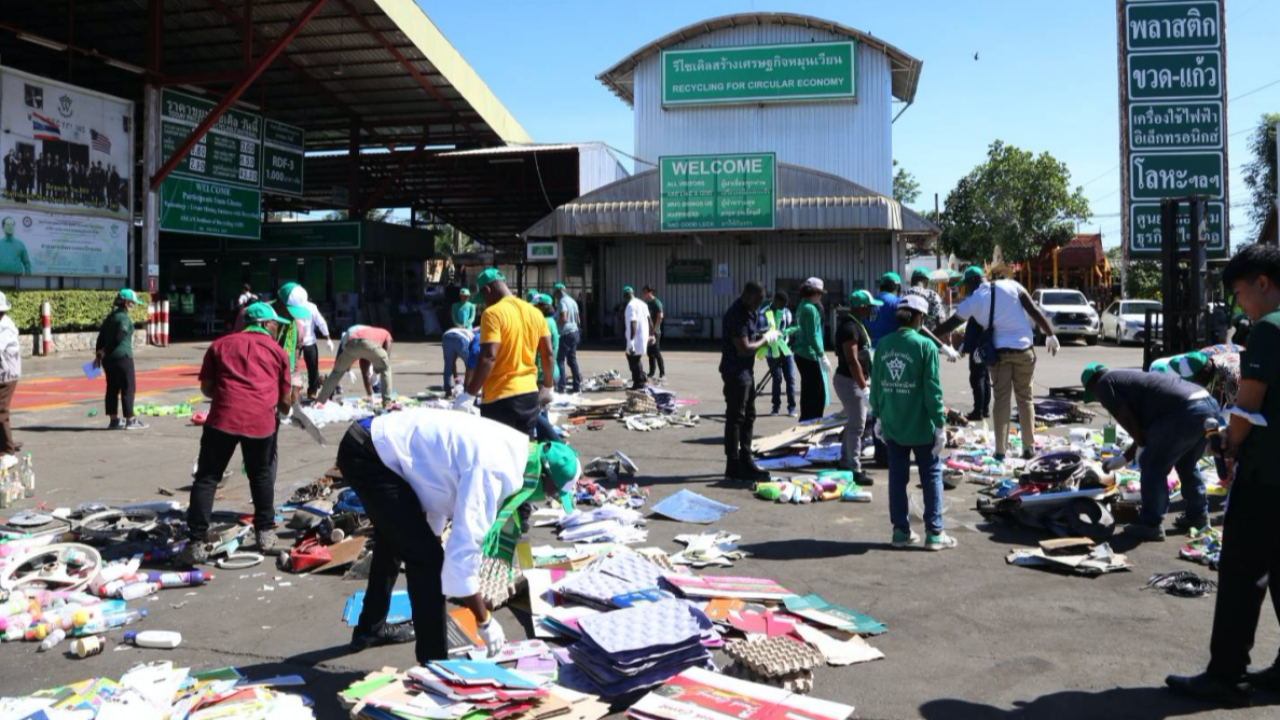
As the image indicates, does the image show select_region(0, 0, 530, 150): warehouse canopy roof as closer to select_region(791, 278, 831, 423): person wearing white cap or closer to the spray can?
select_region(791, 278, 831, 423): person wearing white cap

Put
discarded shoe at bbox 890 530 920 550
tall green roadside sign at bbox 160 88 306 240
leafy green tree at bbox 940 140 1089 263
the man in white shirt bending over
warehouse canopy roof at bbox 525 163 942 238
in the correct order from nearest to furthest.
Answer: discarded shoe at bbox 890 530 920 550 → the man in white shirt bending over → tall green roadside sign at bbox 160 88 306 240 → warehouse canopy roof at bbox 525 163 942 238 → leafy green tree at bbox 940 140 1089 263

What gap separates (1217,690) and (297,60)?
30.6 m

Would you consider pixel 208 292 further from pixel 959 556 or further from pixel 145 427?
pixel 959 556

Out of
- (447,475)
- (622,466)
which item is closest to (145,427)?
(622,466)

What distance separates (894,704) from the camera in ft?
14.2

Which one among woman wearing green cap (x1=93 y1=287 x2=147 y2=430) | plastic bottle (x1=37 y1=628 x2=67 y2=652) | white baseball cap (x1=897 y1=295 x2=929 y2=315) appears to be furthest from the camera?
woman wearing green cap (x1=93 y1=287 x2=147 y2=430)

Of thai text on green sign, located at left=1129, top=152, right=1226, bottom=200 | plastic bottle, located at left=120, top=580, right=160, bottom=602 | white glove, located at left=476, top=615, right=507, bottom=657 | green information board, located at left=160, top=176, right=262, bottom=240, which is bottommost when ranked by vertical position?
plastic bottle, located at left=120, top=580, right=160, bottom=602

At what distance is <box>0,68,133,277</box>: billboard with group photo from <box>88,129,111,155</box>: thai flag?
2cm

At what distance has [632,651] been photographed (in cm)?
432

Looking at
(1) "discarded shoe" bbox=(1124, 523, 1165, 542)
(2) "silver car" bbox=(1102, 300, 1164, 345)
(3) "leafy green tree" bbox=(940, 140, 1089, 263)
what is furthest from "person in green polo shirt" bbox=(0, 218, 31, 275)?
(3) "leafy green tree" bbox=(940, 140, 1089, 263)

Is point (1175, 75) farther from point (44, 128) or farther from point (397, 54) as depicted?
point (44, 128)

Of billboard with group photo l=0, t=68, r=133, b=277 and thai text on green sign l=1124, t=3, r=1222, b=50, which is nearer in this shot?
thai text on green sign l=1124, t=3, r=1222, b=50

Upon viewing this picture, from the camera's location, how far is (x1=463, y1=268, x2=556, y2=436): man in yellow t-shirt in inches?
291

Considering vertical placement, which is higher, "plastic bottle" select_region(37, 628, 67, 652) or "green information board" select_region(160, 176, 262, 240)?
"green information board" select_region(160, 176, 262, 240)
